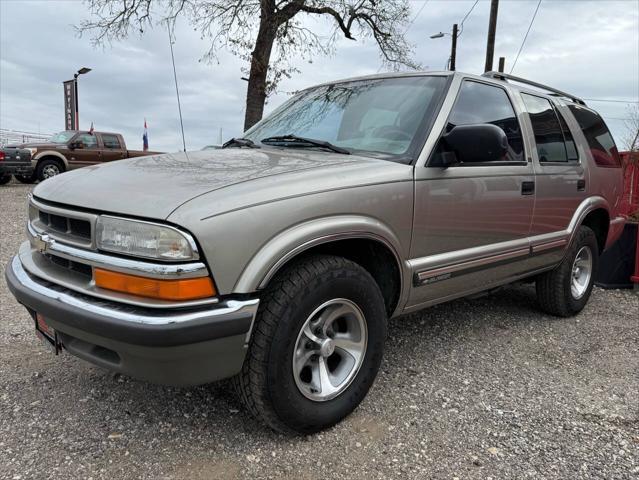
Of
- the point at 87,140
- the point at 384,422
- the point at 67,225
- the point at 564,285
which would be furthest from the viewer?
the point at 87,140

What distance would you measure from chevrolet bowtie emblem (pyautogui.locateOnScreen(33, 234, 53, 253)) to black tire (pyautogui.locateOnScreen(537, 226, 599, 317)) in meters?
3.66

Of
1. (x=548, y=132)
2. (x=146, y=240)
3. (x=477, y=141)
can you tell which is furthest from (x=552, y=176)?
(x=146, y=240)

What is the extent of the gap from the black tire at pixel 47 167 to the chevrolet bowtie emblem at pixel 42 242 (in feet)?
44.5

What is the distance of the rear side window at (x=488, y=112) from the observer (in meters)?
3.11

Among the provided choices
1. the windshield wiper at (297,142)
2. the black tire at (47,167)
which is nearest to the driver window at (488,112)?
the windshield wiper at (297,142)

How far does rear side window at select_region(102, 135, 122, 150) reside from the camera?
16.0m

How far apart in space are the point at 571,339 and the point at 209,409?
2.84 metres

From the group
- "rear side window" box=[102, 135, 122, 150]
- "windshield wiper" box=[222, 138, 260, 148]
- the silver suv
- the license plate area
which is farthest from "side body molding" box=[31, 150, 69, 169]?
→ the license plate area

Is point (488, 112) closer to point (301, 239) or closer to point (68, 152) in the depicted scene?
point (301, 239)

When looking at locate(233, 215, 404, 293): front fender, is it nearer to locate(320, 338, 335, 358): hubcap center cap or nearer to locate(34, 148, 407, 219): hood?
locate(34, 148, 407, 219): hood

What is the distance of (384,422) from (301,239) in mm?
1097

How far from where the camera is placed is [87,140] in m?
15.6

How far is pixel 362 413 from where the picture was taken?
2.66 metres

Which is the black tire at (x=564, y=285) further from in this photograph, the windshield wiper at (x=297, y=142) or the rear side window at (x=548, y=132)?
the windshield wiper at (x=297, y=142)
